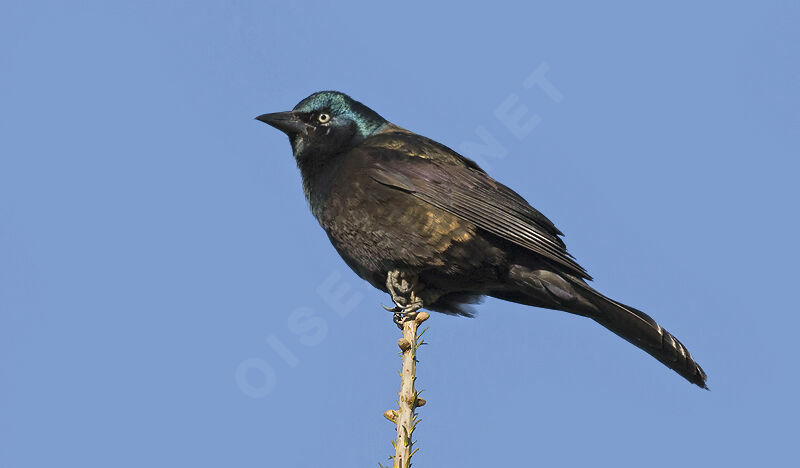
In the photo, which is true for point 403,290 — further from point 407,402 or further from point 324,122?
point 407,402

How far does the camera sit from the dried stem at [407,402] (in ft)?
11.9

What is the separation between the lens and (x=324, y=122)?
6551 mm

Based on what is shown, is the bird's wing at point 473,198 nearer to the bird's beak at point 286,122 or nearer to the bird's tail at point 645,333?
the bird's tail at point 645,333

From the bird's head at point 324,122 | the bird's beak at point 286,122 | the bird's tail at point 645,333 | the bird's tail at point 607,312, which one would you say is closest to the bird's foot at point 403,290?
the bird's tail at point 607,312

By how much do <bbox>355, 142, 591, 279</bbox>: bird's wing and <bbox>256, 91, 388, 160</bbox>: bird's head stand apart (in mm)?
416

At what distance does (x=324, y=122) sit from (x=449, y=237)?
1452 millimetres

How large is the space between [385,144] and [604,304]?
1.78 meters

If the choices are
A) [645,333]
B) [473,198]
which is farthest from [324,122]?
[645,333]

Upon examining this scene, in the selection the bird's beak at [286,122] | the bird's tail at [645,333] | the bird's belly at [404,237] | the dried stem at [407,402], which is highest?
the bird's beak at [286,122]

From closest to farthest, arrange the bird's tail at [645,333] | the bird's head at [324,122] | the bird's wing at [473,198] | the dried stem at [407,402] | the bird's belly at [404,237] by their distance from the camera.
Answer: the dried stem at [407,402], the bird's tail at [645,333], the bird's belly at [404,237], the bird's wing at [473,198], the bird's head at [324,122]

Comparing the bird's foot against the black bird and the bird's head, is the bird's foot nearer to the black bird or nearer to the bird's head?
the black bird

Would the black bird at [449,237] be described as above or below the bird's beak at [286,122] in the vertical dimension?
below

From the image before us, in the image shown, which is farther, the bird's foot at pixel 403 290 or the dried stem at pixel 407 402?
the bird's foot at pixel 403 290

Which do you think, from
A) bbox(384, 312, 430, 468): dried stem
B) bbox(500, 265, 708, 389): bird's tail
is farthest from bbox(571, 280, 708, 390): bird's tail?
bbox(384, 312, 430, 468): dried stem
